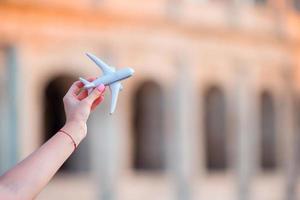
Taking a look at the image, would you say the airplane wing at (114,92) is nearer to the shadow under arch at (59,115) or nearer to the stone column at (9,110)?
the stone column at (9,110)

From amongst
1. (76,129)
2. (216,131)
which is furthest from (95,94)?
(216,131)

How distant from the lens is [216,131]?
18219mm

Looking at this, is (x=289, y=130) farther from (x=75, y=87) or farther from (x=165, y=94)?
(x=75, y=87)

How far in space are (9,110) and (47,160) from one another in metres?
12.6

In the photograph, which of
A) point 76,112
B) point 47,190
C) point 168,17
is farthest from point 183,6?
point 76,112

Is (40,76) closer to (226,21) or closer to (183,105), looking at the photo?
(183,105)

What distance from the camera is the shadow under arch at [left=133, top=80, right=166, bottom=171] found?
670 inches

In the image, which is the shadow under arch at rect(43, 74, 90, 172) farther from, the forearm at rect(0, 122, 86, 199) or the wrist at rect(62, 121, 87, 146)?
the forearm at rect(0, 122, 86, 199)

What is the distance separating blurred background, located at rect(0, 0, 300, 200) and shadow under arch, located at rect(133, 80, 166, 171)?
19 millimetres

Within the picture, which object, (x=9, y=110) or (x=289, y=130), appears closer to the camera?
(x=9, y=110)

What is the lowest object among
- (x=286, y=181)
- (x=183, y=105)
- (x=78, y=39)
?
(x=286, y=181)

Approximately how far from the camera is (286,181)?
755 inches

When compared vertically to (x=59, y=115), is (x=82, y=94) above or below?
above

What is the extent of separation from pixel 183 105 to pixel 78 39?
8.84 ft
